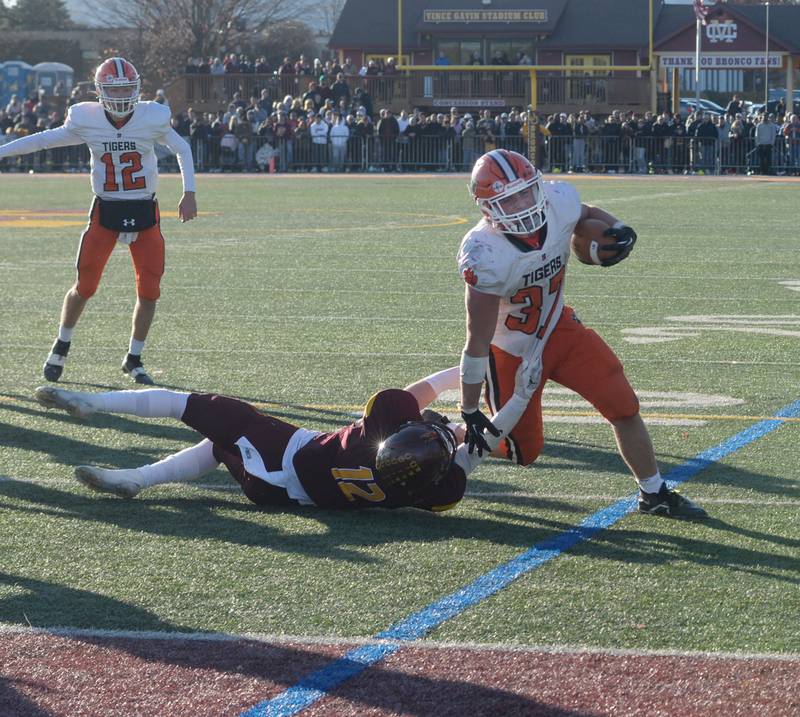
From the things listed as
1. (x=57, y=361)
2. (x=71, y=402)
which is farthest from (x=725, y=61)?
(x=71, y=402)

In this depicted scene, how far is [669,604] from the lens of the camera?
4301mm

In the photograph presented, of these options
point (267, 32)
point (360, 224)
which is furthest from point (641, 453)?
point (267, 32)

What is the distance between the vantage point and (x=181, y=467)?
5.55 metres

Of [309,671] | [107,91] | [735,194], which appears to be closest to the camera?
[309,671]

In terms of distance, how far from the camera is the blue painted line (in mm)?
3619

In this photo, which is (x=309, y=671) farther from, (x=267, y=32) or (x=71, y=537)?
(x=267, y=32)

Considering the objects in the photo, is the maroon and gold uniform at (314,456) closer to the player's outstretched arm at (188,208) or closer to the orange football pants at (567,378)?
the orange football pants at (567,378)

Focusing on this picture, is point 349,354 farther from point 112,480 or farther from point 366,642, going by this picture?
point 366,642

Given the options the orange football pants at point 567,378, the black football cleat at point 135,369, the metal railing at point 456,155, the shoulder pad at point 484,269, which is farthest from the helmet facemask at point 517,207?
the metal railing at point 456,155

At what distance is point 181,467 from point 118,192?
323 cm

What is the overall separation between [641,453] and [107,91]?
438 cm

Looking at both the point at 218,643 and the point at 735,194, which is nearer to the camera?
the point at 218,643

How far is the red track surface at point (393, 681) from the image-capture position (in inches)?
139

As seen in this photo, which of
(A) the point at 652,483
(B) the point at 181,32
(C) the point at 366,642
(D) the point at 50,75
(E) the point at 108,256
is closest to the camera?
(C) the point at 366,642
